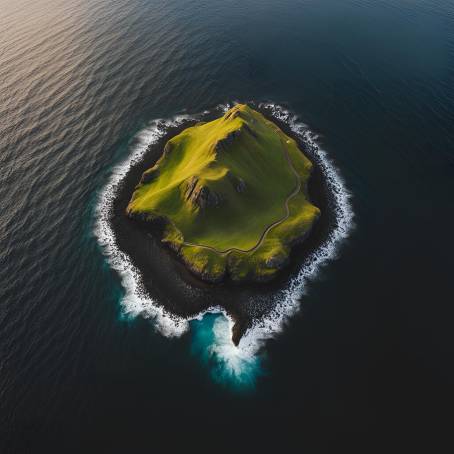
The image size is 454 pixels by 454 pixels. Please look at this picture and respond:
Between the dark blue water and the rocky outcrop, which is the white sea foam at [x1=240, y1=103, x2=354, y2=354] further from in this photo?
the rocky outcrop

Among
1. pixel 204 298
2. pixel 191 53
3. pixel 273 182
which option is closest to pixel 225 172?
pixel 273 182

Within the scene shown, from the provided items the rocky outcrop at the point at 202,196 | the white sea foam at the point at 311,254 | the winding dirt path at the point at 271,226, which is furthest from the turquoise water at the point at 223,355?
the rocky outcrop at the point at 202,196

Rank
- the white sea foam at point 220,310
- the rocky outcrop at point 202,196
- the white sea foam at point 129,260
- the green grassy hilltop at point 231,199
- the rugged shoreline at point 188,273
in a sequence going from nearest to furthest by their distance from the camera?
1. the white sea foam at point 220,310
2. the white sea foam at point 129,260
3. the rugged shoreline at point 188,273
4. the green grassy hilltop at point 231,199
5. the rocky outcrop at point 202,196

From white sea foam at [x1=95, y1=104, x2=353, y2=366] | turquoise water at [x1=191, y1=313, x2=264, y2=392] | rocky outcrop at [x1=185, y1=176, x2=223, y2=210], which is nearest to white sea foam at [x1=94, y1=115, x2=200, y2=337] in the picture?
white sea foam at [x1=95, y1=104, x2=353, y2=366]

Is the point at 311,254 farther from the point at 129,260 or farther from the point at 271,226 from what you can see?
the point at 129,260

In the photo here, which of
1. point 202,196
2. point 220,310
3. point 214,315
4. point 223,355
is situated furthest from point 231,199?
point 223,355

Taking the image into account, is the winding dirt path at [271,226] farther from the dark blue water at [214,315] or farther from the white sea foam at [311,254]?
the dark blue water at [214,315]
